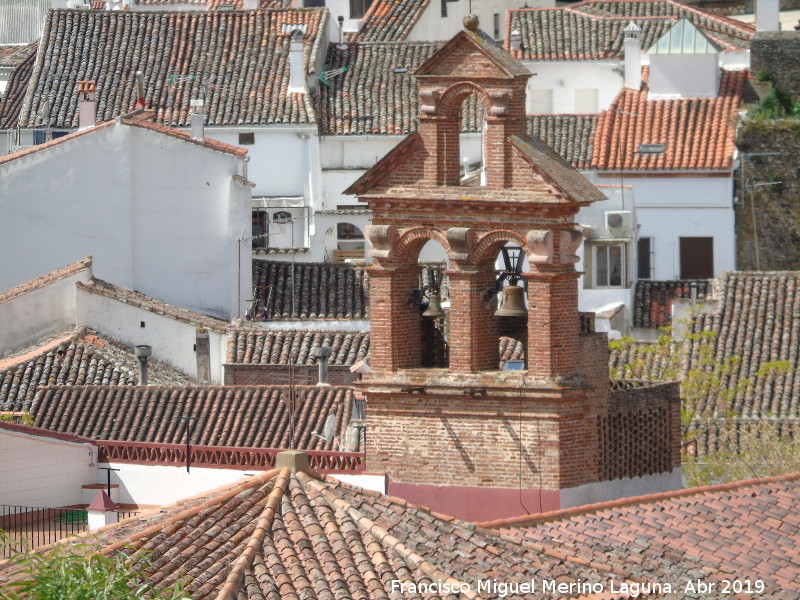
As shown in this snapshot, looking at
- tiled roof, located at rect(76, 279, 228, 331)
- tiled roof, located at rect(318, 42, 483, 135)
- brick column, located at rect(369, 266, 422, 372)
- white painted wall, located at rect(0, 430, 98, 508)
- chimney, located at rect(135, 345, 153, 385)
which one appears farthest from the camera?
tiled roof, located at rect(318, 42, 483, 135)

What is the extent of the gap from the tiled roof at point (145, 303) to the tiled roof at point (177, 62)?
13659 mm

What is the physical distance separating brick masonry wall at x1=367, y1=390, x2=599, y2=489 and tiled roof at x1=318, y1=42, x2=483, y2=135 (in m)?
34.2

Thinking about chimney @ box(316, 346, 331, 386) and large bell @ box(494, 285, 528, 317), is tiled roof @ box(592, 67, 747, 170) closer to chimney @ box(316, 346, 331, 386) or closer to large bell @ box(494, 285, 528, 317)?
chimney @ box(316, 346, 331, 386)

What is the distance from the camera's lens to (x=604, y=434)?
114 ft

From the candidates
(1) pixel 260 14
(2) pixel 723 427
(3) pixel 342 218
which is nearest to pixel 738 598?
(2) pixel 723 427

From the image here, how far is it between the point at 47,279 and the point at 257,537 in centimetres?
2605

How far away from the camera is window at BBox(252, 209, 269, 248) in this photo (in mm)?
66625

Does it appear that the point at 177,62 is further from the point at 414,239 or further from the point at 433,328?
the point at 414,239

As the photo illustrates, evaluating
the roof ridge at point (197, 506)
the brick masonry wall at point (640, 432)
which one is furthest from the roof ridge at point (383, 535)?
the brick masonry wall at point (640, 432)

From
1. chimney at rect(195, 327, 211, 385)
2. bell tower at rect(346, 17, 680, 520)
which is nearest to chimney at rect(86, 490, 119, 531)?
bell tower at rect(346, 17, 680, 520)

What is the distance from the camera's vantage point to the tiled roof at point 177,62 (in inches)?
2704

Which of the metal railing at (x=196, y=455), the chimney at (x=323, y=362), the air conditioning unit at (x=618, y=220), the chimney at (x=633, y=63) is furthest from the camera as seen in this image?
the chimney at (x=633, y=63)

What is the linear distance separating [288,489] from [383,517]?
3.55 ft

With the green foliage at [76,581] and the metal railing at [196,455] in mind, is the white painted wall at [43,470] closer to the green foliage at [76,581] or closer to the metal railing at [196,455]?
the metal railing at [196,455]
